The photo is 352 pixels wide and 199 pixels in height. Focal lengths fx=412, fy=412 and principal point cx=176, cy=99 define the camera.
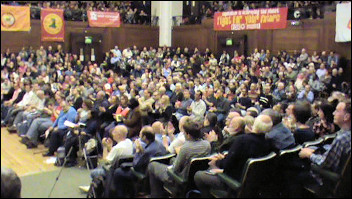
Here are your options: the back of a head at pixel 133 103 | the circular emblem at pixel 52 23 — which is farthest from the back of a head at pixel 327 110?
the circular emblem at pixel 52 23

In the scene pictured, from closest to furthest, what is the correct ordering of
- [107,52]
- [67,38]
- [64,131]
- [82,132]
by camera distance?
[64,131] < [82,132] < [67,38] < [107,52]

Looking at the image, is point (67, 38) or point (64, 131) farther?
point (67, 38)

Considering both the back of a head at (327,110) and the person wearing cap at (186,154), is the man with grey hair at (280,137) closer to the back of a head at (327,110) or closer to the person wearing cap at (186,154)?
the back of a head at (327,110)

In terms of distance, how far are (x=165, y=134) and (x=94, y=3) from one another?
12.7 metres

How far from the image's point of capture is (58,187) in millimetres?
1873

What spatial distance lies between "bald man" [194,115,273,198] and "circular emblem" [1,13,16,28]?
1735 millimetres

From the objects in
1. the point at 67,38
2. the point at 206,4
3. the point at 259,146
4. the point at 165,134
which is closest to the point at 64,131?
the point at 165,134

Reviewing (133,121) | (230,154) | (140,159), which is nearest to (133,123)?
(133,121)

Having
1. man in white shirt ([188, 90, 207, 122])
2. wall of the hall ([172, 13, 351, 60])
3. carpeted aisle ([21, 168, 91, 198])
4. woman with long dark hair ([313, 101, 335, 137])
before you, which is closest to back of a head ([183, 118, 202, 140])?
woman with long dark hair ([313, 101, 335, 137])

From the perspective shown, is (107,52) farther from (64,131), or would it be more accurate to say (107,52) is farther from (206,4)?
(64,131)

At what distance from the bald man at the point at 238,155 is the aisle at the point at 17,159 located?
1.22 meters

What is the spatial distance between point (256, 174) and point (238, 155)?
19 cm

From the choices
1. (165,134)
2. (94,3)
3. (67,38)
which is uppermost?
(94,3)

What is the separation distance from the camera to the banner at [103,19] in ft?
49.0
